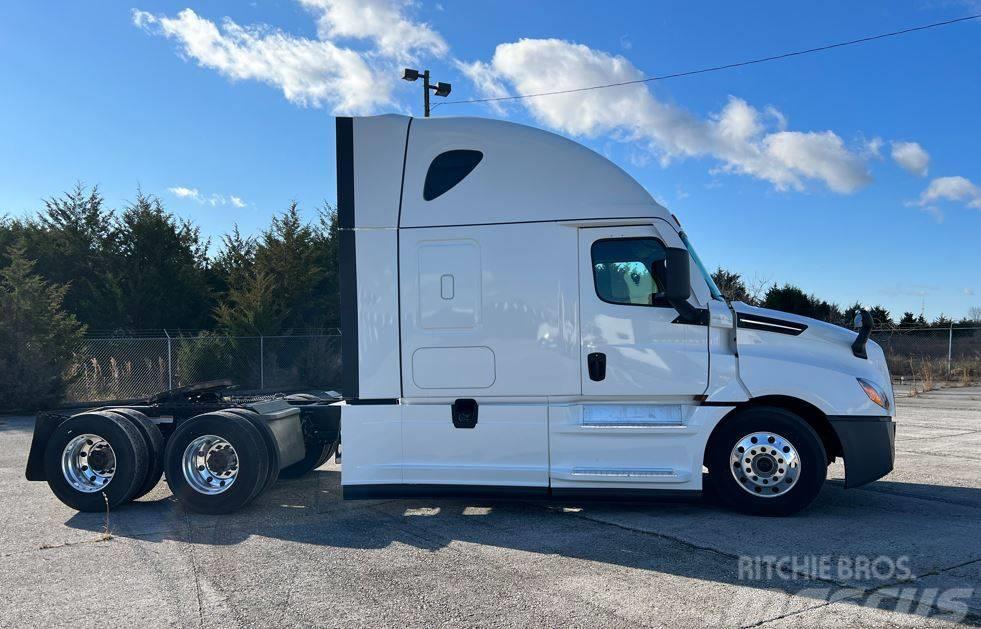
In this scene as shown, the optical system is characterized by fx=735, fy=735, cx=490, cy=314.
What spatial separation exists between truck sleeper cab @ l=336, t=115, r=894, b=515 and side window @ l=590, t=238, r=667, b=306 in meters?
0.01

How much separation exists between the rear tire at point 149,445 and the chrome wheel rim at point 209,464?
0.49 metres

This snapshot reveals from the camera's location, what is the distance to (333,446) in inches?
342

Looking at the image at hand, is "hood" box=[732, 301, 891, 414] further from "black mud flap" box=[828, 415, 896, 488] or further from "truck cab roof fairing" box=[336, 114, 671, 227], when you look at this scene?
"truck cab roof fairing" box=[336, 114, 671, 227]

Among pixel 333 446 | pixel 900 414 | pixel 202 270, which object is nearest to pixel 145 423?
pixel 333 446

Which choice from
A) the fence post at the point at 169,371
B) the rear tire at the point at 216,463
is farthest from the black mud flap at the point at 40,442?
the fence post at the point at 169,371

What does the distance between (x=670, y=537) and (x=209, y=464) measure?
13.7 feet

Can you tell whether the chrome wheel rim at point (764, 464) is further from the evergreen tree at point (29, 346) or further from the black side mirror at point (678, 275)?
the evergreen tree at point (29, 346)

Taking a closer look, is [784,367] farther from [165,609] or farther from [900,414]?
[900,414]

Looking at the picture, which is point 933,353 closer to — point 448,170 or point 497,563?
point 448,170

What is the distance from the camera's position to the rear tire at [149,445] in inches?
276

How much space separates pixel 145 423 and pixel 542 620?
4747 mm

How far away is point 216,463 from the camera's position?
22.4 ft

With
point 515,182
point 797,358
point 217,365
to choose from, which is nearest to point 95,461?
point 515,182

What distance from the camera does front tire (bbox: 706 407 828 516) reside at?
6.10m
